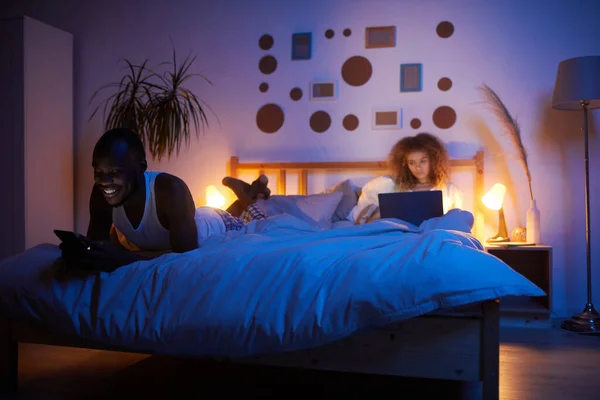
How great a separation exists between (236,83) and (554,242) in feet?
7.85

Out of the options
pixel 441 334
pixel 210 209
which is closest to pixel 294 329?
pixel 441 334

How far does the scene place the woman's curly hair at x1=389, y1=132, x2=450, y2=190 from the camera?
3.60m

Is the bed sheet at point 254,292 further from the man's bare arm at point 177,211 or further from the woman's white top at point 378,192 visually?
the woman's white top at point 378,192

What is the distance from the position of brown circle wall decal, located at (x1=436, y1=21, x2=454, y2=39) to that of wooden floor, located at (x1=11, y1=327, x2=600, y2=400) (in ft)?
7.00

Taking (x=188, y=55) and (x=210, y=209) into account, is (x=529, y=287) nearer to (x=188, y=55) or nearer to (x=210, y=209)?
(x=210, y=209)

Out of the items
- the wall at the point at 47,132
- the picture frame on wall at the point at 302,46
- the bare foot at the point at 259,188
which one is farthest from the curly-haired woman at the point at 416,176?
the wall at the point at 47,132

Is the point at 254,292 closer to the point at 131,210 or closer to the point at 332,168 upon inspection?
the point at 131,210

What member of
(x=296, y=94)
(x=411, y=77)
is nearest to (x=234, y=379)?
(x=296, y=94)

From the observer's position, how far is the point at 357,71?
13.1 ft

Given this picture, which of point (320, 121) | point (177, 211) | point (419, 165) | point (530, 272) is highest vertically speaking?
point (320, 121)

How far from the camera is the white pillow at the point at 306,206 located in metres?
3.44

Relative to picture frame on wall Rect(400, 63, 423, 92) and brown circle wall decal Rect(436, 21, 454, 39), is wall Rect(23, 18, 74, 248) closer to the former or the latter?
picture frame on wall Rect(400, 63, 423, 92)

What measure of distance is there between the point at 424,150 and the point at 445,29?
0.90 meters

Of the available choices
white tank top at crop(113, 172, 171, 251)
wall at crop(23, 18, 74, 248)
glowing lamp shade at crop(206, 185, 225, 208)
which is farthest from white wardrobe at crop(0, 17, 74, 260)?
white tank top at crop(113, 172, 171, 251)
